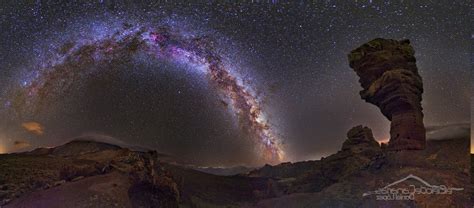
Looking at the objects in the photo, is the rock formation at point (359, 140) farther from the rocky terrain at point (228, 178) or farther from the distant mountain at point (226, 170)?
the distant mountain at point (226, 170)

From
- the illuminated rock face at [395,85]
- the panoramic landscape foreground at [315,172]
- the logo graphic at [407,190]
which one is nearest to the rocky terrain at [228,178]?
the panoramic landscape foreground at [315,172]

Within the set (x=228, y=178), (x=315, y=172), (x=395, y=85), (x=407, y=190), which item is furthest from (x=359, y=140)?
(x=228, y=178)

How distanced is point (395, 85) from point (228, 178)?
819cm

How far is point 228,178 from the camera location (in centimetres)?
1595

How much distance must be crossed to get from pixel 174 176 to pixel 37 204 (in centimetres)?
473

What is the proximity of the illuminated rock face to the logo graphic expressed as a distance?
218 centimetres

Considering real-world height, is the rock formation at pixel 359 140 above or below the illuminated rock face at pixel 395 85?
below

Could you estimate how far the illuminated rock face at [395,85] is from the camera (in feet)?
49.4

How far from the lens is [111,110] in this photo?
51.4ft

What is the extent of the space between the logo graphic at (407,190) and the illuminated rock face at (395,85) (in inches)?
86.0

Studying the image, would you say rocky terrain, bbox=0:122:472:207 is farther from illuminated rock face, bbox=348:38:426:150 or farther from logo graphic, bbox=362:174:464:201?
illuminated rock face, bbox=348:38:426:150

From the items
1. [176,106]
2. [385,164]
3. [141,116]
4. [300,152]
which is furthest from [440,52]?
[141,116]

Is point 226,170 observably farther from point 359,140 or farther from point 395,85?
point 395,85

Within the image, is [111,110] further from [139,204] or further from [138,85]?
[139,204]
